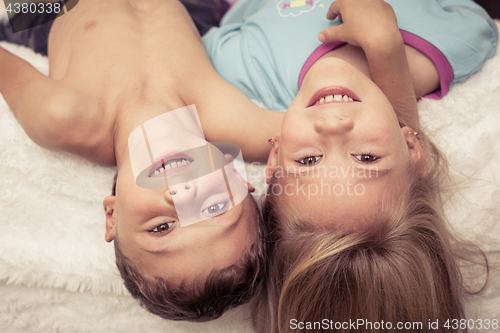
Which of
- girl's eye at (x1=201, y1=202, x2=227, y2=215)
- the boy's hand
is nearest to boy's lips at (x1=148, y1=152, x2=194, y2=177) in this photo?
girl's eye at (x1=201, y1=202, x2=227, y2=215)

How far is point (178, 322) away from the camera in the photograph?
0.95 meters

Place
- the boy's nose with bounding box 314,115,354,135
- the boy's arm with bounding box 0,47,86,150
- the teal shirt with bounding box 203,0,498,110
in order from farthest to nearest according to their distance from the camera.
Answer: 1. the teal shirt with bounding box 203,0,498,110
2. the boy's arm with bounding box 0,47,86,150
3. the boy's nose with bounding box 314,115,354,135

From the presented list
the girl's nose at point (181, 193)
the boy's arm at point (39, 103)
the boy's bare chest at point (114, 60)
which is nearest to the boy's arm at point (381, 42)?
the boy's bare chest at point (114, 60)

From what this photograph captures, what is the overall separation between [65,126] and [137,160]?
0.22 metres

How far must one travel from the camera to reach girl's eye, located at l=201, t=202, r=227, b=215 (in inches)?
30.0

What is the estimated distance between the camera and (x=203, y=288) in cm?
78

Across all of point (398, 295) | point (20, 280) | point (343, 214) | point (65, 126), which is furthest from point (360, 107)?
point (20, 280)

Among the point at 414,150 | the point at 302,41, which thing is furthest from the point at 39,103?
the point at 414,150

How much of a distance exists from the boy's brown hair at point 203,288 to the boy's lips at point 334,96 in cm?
29

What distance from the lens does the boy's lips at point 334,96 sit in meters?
0.80

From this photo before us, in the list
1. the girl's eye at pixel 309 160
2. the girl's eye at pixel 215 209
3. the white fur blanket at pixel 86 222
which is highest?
the girl's eye at pixel 309 160

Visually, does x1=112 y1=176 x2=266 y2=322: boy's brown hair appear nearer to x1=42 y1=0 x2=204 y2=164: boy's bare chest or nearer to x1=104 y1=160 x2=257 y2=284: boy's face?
x1=104 y1=160 x2=257 y2=284: boy's face

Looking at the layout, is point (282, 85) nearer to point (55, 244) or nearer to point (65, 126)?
point (65, 126)

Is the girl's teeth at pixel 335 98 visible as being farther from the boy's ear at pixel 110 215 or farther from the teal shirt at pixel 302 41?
the boy's ear at pixel 110 215
